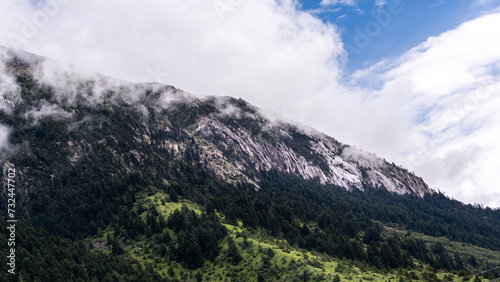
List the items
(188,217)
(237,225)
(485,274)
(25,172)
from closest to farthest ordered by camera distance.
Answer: (485,274) → (188,217) → (237,225) → (25,172)

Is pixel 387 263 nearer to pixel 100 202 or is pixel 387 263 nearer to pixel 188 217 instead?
pixel 188 217

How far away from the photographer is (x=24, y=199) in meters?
189

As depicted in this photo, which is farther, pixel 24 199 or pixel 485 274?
pixel 24 199

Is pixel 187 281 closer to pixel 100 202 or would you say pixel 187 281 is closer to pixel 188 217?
pixel 188 217

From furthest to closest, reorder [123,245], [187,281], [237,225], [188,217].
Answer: [237,225]
[188,217]
[123,245]
[187,281]

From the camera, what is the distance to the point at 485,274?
134 m

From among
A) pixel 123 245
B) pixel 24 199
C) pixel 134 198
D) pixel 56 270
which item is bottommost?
pixel 56 270

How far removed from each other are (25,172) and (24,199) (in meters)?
19.0

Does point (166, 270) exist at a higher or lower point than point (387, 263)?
lower

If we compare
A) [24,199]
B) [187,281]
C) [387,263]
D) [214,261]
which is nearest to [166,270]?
[187,281]

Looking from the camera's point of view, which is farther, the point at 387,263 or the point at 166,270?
the point at 387,263

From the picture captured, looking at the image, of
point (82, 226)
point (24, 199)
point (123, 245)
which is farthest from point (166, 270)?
point (24, 199)

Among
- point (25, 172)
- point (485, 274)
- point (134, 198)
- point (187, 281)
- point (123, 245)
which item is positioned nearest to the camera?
point (187, 281)

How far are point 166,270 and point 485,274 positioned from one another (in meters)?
134
